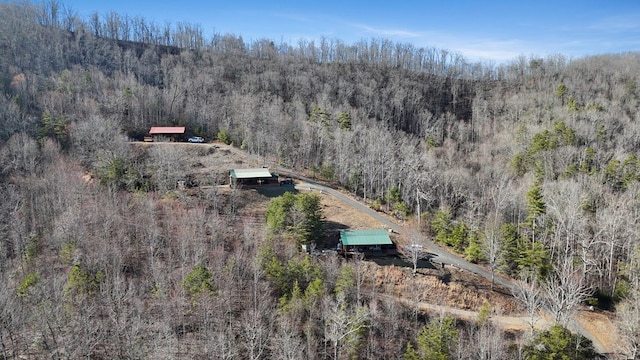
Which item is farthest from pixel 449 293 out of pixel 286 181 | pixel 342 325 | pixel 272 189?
pixel 286 181

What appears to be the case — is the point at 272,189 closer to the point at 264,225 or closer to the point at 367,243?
the point at 264,225

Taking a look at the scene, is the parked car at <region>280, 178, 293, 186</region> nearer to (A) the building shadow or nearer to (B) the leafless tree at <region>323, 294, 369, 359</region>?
(A) the building shadow

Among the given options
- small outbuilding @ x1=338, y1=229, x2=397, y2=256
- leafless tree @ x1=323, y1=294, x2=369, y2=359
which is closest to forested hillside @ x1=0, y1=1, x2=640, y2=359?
leafless tree @ x1=323, y1=294, x2=369, y2=359

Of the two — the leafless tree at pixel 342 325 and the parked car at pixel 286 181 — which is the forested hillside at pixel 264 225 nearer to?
the leafless tree at pixel 342 325

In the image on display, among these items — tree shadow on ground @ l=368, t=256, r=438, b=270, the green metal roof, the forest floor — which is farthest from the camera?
the green metal roof

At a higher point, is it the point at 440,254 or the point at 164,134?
the point at 164,134

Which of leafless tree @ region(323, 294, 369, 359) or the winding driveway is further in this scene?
the winding driveway

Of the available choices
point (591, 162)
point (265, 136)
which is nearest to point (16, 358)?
point (265, 136)
